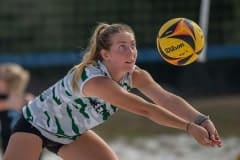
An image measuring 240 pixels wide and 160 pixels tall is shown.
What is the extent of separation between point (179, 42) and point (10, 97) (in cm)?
257

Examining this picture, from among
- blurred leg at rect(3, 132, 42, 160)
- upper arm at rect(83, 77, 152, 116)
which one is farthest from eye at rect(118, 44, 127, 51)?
blurred leg at rect(3, 132, 42, 160)

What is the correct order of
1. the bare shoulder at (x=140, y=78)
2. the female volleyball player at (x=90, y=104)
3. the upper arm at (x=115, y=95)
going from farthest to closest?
the bare shoulder at (x=140, y=78), the female volleyball player at (x=90, y=104), the upper arm at (x=115, y=95)

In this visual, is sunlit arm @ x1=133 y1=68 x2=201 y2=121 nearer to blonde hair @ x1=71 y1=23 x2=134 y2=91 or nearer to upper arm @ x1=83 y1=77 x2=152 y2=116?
blonde hair @ x1=71 y1=23 x2=134 y2=91

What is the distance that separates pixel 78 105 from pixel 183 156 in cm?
390

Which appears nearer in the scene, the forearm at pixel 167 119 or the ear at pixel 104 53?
the forearm at pixel 167 119

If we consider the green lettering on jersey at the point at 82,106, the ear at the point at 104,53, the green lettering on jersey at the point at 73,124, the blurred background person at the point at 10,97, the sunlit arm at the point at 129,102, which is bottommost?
the blurred background person at the point at 10,97

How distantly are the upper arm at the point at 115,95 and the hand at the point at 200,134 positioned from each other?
280mm

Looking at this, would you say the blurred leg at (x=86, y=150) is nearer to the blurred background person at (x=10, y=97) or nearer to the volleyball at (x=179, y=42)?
the volleyball at (x=179, y=42)

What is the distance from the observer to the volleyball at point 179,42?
493cm

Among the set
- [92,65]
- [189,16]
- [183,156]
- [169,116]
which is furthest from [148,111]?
[189,16]

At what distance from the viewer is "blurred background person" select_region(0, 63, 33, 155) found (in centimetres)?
707

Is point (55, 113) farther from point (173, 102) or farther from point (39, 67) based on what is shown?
point (39, 67)

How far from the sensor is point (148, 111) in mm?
4477

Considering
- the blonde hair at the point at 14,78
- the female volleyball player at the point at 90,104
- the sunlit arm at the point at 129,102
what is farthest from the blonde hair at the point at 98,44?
the blonde hair at the point at 14,78
